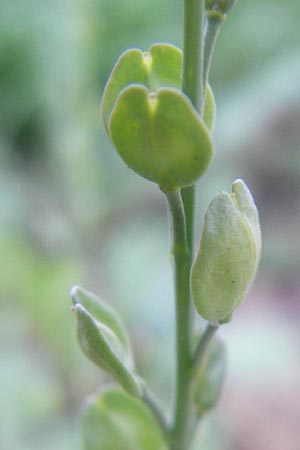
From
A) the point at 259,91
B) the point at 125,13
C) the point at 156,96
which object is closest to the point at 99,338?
the point at 156,96

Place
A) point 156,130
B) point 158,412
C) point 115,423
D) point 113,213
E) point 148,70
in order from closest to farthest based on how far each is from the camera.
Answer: point 156,130 → point 148,70 → point 158,412 → point 115,423 → point 113,213

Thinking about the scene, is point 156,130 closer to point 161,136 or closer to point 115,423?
point 161,136

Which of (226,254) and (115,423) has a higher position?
(226,254)

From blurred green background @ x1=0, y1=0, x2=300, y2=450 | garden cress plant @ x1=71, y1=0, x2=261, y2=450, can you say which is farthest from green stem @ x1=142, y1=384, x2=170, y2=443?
blurred green background @ x1=0, y1=0, x2=300, y2=450

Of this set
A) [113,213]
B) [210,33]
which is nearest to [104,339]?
[210,33]

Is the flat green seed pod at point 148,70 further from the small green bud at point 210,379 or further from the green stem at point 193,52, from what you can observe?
the small green bud at point 210,379

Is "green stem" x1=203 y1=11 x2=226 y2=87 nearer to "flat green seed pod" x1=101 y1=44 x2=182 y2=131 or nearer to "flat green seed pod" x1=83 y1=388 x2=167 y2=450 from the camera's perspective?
"flat green seed pod" x1=101 y1=44 x2=182 y2=131

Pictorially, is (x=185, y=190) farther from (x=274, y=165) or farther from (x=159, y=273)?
(x=274, y=165)
